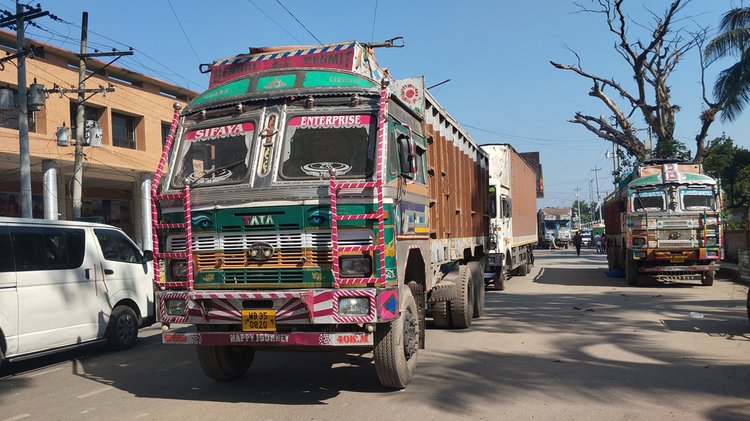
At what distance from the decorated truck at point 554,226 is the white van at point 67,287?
5114cm

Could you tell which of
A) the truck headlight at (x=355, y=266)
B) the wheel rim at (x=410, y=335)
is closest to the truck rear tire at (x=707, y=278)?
the wheel rim at (x=410, y=335)

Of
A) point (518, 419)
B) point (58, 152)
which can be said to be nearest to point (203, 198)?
point (518, 419)

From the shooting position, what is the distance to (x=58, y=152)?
71.8 ft

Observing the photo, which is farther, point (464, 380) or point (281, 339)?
point (464, 380)

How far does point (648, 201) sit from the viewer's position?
16703 millimetres

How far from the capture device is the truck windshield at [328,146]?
18.5 ft

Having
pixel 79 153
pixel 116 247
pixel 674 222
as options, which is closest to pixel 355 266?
pixel 116 247

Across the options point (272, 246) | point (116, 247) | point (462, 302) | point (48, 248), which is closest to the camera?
point (272, 246)

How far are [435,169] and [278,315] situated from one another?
11.3ft

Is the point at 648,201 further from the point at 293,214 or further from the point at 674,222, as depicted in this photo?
the point at 293,214

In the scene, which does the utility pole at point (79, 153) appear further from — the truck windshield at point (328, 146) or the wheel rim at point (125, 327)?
the truck windshield at point (328, 146)

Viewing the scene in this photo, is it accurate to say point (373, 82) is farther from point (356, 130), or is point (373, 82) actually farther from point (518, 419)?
point (518, 419)

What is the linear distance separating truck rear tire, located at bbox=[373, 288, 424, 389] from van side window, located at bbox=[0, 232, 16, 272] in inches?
188

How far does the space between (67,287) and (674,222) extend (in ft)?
48.8
